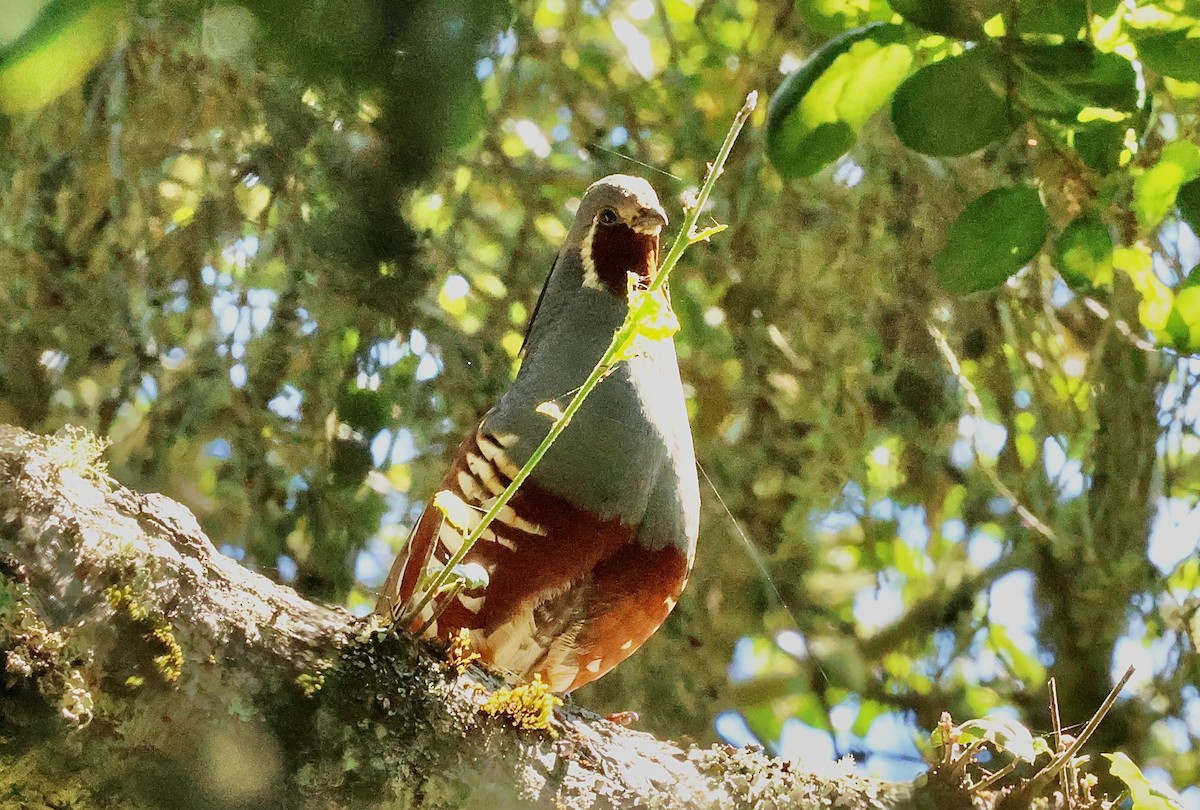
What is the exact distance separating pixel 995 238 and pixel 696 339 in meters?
1.30

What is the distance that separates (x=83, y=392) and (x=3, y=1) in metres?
1.70

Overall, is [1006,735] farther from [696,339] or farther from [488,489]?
[696,339]

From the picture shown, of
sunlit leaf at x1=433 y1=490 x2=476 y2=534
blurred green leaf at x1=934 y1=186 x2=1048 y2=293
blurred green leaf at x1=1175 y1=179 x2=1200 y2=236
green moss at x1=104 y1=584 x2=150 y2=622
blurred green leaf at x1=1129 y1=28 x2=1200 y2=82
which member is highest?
blurred green leaf at x1=1129 y1=28 x2=1200 y2=82

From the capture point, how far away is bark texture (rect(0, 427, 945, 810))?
35.0 inches

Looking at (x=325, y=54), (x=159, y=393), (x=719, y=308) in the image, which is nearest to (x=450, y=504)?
(x=325, y=54)

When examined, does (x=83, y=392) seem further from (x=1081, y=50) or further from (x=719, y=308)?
(x=1081, y=50)

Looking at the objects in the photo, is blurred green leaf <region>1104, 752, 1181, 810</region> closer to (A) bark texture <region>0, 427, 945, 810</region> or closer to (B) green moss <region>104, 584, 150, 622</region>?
(A) bark texture <region>0, 427, 945, 810</region>

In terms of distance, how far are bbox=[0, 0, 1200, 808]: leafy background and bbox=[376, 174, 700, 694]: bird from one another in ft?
1.44

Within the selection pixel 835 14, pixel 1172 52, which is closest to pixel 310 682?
pixel 835 14

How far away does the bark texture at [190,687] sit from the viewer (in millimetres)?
888

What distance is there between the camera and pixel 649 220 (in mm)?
1896

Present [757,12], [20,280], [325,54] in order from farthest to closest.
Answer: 1. [757,12]
2. [20,280]
3. [325,54]

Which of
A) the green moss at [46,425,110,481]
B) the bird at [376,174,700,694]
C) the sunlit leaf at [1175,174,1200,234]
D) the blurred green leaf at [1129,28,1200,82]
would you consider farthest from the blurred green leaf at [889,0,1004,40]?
the green moss at [46,425,110,481]

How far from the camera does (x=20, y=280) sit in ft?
7.61
